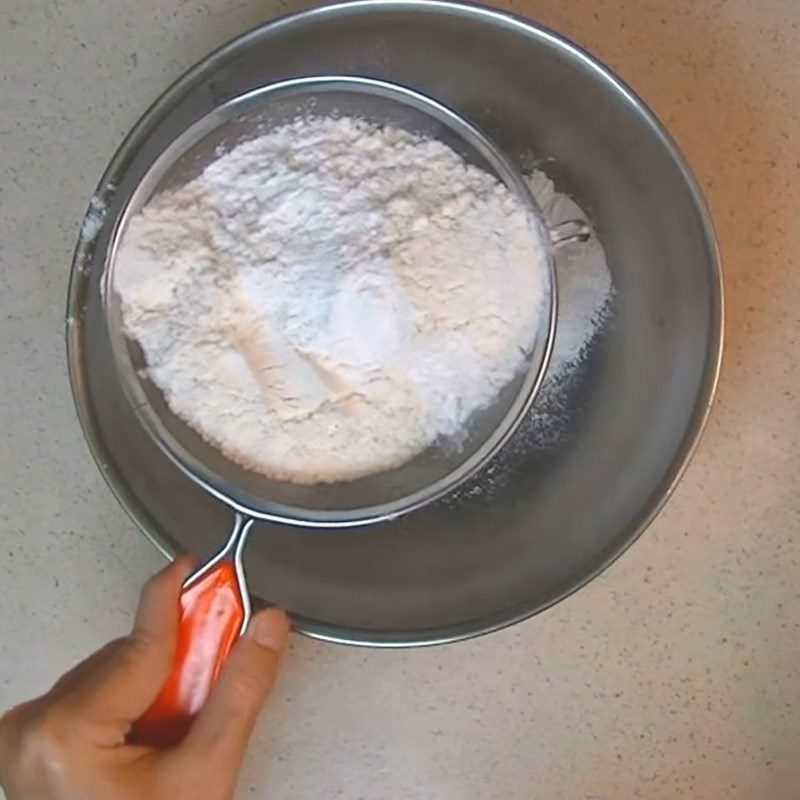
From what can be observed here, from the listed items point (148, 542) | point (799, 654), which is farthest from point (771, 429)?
point (148, 542)

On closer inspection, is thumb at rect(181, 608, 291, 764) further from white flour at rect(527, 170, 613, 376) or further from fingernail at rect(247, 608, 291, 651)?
white flour at rect(527, 170, 613, 376)

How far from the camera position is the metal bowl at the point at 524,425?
61cm

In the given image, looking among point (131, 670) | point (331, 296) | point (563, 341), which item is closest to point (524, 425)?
point (563, 341)

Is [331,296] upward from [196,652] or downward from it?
upward

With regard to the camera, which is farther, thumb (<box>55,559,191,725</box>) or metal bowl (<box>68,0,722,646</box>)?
metal bowl (<box>68,0,722,646</box>)

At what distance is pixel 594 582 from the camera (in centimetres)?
67

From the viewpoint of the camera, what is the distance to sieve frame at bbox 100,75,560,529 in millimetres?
578

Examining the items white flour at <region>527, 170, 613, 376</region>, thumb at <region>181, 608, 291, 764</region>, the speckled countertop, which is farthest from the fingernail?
white flour at <region>527, 170, 613, 376</region>

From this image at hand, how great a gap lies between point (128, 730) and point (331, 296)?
0.80 feet

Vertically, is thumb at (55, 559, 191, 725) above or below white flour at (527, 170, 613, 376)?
below

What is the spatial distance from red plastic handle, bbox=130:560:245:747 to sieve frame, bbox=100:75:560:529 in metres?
0.05

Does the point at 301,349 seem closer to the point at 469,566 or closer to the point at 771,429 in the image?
the point at 469,566

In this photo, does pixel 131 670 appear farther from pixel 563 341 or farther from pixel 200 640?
pixel 563 341

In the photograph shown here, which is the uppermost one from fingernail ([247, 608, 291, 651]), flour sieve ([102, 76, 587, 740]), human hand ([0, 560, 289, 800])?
flour sieve ([102, 76, 587, 740])
